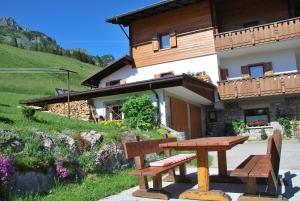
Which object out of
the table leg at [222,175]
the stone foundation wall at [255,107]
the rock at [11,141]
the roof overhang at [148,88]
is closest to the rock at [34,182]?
the rock at [11,141]

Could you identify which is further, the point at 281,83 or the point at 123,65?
the point at 123,65

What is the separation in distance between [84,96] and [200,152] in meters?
14.2

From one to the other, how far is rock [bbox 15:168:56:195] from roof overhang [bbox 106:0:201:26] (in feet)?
55.8

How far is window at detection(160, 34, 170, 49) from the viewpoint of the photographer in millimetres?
23859

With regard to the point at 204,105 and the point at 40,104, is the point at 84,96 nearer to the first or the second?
the point at 40,104

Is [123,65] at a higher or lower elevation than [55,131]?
higher

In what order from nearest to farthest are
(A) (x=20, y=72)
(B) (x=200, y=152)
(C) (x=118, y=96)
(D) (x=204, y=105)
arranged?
(B) (x=200, y=152), (C) (x=118, y=96), (D) (x=204, y=105), (A) (x=20, y=72)

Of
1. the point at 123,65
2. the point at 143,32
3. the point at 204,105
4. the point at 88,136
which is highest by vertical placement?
the point at 143,32

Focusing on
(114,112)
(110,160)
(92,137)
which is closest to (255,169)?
(110,160)

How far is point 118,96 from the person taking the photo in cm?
1891

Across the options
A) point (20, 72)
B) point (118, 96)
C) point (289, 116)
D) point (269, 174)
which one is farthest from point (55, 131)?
point (20, 72)

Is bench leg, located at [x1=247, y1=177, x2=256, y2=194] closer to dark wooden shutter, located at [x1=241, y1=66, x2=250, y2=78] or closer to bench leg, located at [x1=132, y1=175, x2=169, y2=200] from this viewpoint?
bench leg, located at [x1=132, y1=175, x2=169, y2=200]

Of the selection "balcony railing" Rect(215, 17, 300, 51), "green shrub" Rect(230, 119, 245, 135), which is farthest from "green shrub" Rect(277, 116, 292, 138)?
"balcony railing" Rect(215, 17, 300, 51)

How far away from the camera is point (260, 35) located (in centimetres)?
2052
